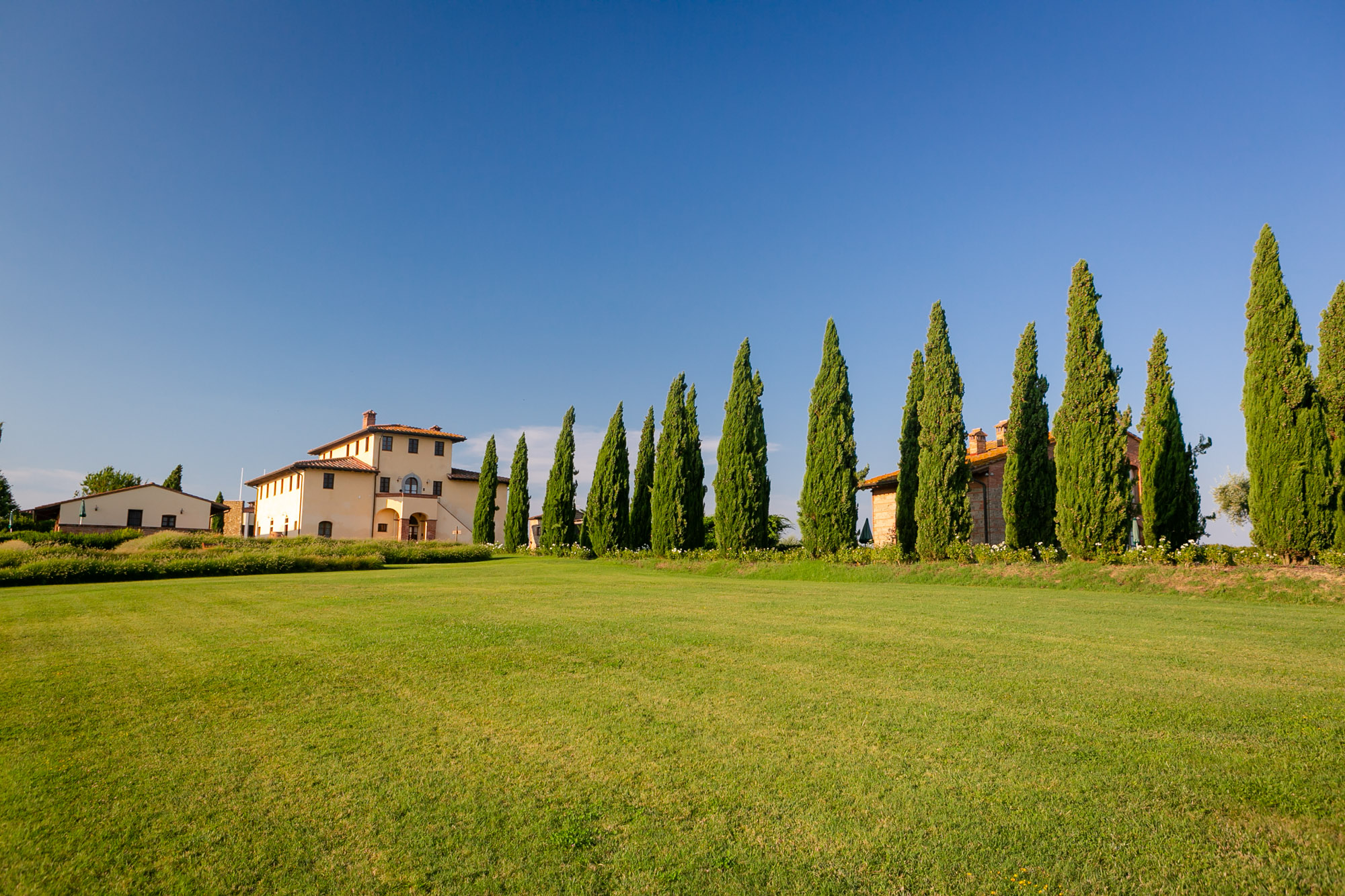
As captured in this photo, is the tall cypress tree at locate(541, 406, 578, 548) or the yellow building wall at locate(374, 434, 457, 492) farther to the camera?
the yellow building wall at locate(374, 434, 457, 492)

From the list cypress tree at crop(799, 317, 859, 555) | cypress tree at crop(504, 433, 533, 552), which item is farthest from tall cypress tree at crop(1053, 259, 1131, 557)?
cypress tree at crop(504, 433, 533, 552)

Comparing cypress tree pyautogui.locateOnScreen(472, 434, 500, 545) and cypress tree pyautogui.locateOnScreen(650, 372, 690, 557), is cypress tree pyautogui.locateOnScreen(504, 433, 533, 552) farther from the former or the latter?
cypress tree pyautogui.locateOnScreen(650, 372, 690, 557)

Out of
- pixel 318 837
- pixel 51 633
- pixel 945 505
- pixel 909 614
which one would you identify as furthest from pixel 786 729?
pixel 945 505

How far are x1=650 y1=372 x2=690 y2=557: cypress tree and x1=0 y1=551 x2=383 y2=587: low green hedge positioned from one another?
11.5 m

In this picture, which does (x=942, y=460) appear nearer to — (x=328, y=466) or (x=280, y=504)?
(x=328, y=466)

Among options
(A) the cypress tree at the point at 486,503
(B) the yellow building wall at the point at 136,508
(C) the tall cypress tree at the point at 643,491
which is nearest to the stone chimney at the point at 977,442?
(C) the tall cypress tree at the point at 643,491

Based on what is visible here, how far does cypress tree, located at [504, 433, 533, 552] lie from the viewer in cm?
3784

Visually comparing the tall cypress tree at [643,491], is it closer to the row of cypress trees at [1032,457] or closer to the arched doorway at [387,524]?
the row of cypress trees at [1032,457]

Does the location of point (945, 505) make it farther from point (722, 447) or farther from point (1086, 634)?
point (1086, 634)

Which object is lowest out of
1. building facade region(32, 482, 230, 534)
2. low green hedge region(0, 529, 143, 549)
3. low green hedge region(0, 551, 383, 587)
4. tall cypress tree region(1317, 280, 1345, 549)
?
low green hedge region(0, 551, 383, 587)

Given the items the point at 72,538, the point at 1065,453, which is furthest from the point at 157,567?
the point at 1065,453

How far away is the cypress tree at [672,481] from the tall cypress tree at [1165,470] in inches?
599

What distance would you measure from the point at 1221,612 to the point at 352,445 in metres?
48.8

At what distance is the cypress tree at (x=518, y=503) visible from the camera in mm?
37844
